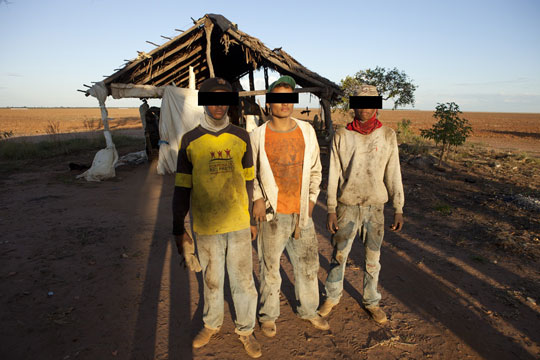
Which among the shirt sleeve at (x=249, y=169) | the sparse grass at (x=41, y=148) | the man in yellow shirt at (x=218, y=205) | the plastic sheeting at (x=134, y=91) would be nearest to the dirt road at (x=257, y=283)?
the man in yellow shirt at (x=218, y=205)

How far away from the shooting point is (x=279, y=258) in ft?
8.03

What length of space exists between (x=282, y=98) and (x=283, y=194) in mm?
760

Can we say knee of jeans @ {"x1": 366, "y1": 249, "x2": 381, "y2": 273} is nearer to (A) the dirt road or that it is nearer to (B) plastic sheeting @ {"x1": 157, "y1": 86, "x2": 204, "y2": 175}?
(A) the dirt road

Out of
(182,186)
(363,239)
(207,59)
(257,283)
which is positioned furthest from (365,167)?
(207,59)

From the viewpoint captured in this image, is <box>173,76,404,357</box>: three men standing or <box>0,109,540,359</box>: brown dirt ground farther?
<box>0,109,540,359</box>: brown dirt ground

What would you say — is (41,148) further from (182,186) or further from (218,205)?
(218,205)

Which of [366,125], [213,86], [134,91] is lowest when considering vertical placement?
[366,125]

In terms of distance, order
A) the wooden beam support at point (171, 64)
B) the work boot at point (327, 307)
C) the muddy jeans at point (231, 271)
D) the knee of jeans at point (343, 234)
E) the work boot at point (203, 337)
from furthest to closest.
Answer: the wooden beam support at point (171, 64), the work boot at point (327, 307), the knee of jeans at point (343, 234), the work boot at point (203, 337), the muddy jeans at point (231, 271)

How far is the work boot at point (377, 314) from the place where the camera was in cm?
271

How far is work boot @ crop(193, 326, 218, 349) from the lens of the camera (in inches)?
93.9

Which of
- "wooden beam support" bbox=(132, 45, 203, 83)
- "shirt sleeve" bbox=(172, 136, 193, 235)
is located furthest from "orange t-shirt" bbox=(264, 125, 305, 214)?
"wooden beam support" bbox=(132, 45, 203, 83)

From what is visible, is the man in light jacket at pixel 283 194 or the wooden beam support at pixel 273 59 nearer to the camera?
the man in light jacket at pixel 283 194

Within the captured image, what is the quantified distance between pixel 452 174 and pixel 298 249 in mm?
8084

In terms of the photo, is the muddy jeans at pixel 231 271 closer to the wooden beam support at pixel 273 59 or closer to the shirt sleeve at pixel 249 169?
the shirt sleeve at pixel 249 169
